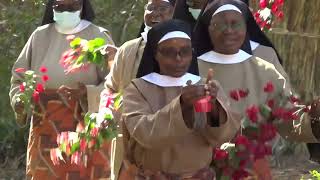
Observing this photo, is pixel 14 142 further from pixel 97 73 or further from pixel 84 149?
pixel 84 149

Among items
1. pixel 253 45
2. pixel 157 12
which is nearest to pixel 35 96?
pixel 157 12

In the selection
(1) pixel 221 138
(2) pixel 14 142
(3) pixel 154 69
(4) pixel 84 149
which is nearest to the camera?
(1) pixel 221 138

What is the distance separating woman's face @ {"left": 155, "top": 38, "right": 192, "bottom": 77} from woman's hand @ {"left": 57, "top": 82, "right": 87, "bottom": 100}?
2.31 meters

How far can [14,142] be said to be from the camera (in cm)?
1003

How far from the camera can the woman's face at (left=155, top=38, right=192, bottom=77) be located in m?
4.14

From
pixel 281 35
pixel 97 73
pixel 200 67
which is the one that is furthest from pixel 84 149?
pixel 281 35

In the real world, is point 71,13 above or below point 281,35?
above

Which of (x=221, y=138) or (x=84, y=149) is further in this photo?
(x=84, y=149)

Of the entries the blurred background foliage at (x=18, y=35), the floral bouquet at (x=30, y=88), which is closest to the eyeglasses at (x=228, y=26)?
the floral bouquet at (x=30, y=88)

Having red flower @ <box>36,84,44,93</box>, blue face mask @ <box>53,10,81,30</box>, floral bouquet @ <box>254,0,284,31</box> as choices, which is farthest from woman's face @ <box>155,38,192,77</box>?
blue face mask @ <box>53,10,81,30</box>

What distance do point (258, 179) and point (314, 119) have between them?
1.37 ft

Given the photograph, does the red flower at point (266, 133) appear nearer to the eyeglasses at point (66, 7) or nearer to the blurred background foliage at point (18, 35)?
the eyeglasses at point (66, 7)

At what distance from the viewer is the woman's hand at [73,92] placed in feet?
21.2

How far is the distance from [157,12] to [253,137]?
1.62m
